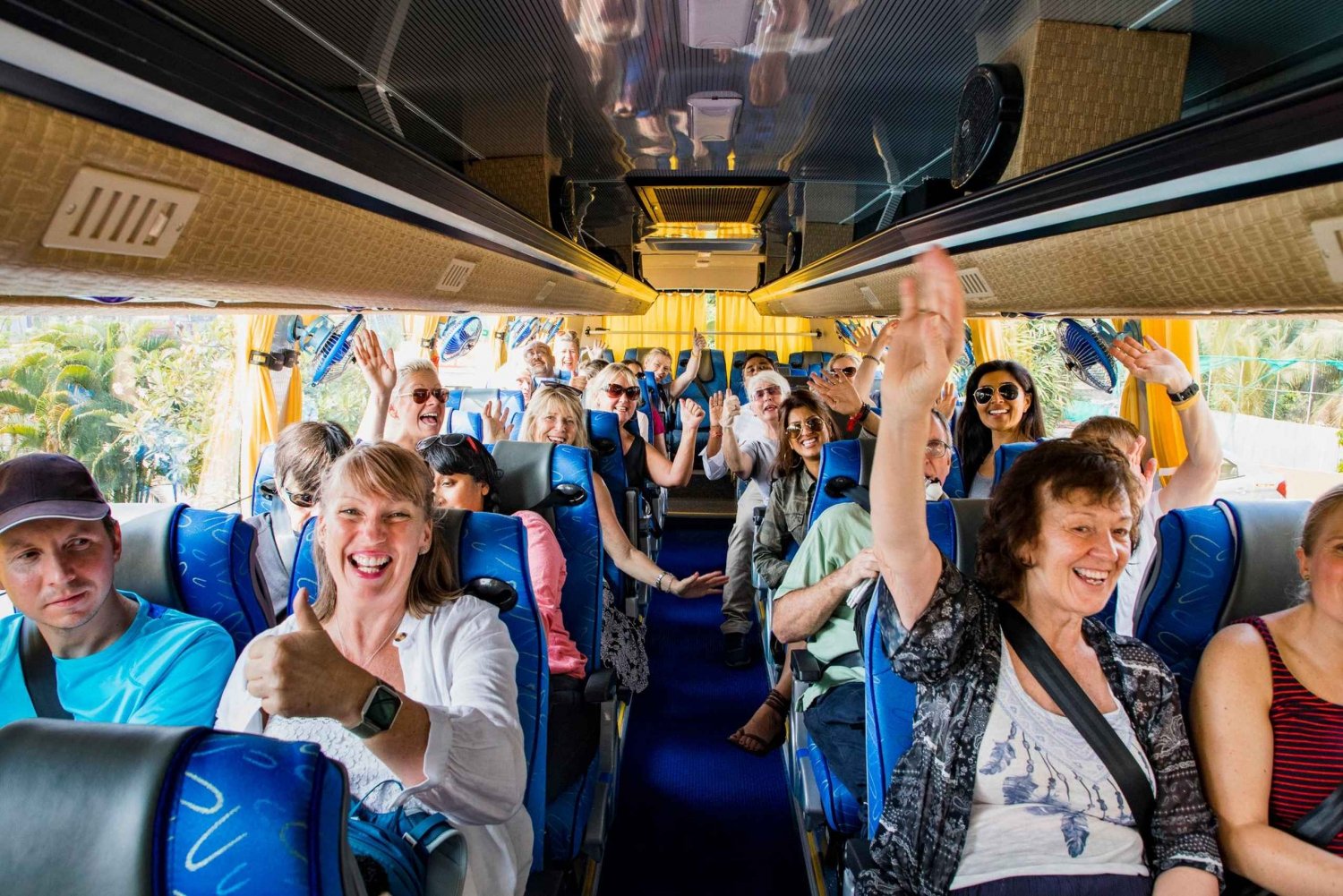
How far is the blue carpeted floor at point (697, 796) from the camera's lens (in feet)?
9.60

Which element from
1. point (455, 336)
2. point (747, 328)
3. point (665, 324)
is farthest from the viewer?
point (747, 328)

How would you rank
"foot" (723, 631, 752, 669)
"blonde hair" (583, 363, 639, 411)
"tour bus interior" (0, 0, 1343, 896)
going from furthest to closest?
"blonde hair" (583, 363, 639, 411) → "foot" (723, 631, 752, 669) → "tour bus interior" (0, 0, 1343, 896)


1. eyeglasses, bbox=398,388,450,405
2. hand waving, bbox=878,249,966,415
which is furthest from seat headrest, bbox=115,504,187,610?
hand waving, bbox=878,249,966,415

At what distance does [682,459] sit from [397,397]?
1.83m

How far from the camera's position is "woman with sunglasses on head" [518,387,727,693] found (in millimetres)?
3092

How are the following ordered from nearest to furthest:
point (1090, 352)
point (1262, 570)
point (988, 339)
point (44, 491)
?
point (44, 491)
point (1262, 570)
point (1090, 352)
point (988, 339)

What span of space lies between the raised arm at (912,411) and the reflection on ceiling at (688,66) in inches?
49.7

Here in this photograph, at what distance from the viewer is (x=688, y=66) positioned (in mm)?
2998

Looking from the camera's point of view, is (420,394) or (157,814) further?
(420,394)

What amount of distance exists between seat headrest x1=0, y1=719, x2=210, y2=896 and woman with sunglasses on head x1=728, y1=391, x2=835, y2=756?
278 centimetres

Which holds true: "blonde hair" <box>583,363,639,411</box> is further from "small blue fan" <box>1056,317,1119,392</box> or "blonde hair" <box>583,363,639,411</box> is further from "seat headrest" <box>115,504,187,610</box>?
"seat headrest" <box>115,504,187,610</box>

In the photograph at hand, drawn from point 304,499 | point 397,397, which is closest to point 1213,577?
point 304,499

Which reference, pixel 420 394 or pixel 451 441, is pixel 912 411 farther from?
pixel 420 394

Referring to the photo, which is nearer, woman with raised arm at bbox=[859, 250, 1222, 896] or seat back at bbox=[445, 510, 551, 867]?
woman with raised arm at bbox=[859, 250, 1222, 896]
